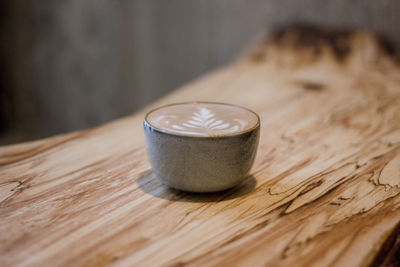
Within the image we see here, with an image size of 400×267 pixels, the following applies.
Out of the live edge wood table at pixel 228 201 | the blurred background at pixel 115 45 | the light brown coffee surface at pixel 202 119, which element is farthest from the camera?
the blurred background at pixel 115 45

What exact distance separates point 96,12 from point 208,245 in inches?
86.4

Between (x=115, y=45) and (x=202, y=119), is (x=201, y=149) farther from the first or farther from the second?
(x=115, y=45)

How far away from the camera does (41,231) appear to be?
0.51m

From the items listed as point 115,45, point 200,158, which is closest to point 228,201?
point 200,158

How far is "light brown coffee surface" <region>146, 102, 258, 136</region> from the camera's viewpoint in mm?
581

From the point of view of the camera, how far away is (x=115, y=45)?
2.36 m

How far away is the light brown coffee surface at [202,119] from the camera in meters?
0.58

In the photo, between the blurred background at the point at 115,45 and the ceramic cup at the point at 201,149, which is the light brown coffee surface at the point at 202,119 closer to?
the ceramic cup at the point at 201,149

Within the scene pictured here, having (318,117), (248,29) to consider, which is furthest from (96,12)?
(318,117)

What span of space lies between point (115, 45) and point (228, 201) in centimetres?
196

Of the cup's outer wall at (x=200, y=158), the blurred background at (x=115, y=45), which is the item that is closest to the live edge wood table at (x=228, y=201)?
the cup's outer wall at (x=200, y=158)

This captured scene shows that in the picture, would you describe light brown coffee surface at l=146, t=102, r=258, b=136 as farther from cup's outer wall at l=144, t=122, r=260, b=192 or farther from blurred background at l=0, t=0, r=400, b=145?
blurred background at l=0, t=0, r=400, b=145

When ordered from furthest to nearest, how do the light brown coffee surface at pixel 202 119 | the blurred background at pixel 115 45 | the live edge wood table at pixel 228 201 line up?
the blurred background at pixel 115 45, the light brown coffee surface at pixel 202 119, the live edge wood table at pixel 228 201

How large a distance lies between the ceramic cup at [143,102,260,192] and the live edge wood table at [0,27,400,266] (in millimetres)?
37
